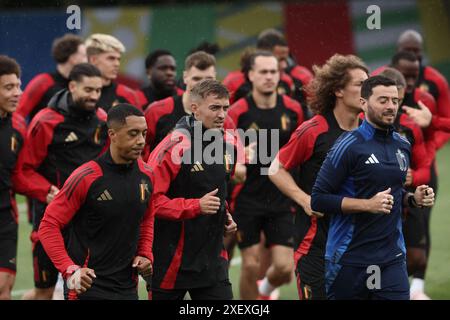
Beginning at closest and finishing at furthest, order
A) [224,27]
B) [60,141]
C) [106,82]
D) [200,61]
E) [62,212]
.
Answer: [62,212]
[60,141]
[200,61]
[106,82]
[224,27]

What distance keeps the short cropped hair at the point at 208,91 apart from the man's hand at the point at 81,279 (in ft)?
5.66

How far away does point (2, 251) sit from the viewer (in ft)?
29.9

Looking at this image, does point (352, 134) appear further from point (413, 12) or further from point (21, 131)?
point (413, 12)

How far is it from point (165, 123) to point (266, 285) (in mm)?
2081

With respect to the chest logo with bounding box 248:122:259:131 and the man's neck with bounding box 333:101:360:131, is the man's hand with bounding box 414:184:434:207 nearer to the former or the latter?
the man's neck with bounding box 333:101:360:131

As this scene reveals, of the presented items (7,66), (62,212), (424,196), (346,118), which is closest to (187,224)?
(62,212)

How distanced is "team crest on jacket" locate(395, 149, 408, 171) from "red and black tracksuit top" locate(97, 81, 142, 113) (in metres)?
4.25

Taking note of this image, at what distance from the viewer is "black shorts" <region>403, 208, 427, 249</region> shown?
10.4m

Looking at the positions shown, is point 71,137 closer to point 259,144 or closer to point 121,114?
point 259,144

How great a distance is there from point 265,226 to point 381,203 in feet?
12.3

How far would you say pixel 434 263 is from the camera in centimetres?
1286

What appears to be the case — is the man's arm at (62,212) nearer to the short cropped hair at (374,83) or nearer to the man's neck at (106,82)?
the short cropped hair at (374,83)

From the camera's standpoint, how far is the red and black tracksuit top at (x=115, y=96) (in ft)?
36.3
